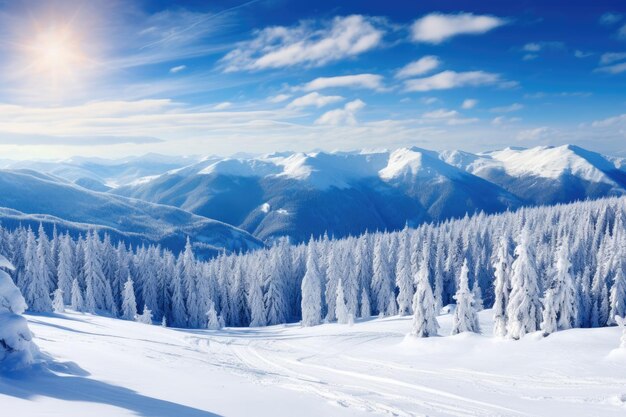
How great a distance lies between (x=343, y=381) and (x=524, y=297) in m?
20.1

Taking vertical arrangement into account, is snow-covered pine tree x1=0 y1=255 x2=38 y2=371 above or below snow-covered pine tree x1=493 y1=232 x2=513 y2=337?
above

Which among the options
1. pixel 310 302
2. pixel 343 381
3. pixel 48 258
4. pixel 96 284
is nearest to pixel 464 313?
pixel 343 381

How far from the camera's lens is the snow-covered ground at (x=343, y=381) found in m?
12.1

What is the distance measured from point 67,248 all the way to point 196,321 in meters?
24.1

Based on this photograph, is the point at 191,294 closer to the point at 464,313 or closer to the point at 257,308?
the point at 257,308

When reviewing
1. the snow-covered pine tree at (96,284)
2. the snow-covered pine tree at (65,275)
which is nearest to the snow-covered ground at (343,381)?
the snow-covered pine tree at (96,284)

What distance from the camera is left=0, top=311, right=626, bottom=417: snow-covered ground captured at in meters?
12.1

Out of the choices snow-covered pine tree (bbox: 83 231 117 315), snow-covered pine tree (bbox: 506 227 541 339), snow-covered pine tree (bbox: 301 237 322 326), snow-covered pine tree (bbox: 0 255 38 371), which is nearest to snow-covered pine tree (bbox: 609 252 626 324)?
snow-covered pine tree (bbox: 506 227 541 339)

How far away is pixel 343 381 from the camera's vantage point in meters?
23.3

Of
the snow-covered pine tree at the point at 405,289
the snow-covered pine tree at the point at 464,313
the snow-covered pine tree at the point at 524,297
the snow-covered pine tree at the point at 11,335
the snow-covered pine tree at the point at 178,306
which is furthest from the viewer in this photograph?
the snow-covered pine tree at the point at 178,306

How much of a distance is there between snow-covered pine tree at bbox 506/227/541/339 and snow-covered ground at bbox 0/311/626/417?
9.27 feet

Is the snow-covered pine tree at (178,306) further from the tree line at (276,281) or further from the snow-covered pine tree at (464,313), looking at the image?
the snow-covered pine tree at (464,313)

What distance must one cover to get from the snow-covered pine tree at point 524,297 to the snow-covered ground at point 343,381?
2.83m

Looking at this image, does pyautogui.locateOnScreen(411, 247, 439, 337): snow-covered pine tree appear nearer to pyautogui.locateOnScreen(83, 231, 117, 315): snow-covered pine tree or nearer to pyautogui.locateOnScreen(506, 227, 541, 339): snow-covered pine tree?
pyautogui.locateOnScreen(506, 227, 541, 339): snow-covered pine tree
